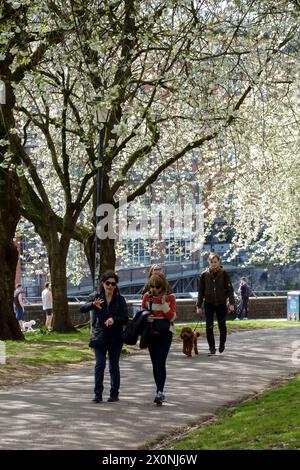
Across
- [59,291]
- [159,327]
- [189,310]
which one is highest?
[59,291]

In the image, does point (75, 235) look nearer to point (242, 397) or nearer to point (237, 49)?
point (237, 49)

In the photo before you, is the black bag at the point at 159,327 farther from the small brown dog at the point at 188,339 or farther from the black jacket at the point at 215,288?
the black jacket at the point at 215,288

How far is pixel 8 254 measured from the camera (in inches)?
948

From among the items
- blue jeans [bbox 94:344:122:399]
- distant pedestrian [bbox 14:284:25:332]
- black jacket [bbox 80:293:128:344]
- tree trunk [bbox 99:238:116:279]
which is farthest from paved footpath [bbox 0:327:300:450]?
distant pedestrian [bbox 14:284:25:332]

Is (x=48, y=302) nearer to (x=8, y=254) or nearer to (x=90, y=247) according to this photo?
(x=90, y=247)

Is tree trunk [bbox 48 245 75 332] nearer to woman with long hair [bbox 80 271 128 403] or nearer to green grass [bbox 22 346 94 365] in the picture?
green grass [bbox 22 346 94 365]

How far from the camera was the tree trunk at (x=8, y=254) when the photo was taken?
77.3 ft

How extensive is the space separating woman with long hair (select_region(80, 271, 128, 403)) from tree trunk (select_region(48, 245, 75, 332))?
15.3 metres

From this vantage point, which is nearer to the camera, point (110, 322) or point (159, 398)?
point (159, 398)

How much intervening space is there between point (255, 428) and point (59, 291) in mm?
18361

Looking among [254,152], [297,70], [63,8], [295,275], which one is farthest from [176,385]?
[295,275]

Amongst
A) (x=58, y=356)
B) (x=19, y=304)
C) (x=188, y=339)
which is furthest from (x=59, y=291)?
(x=188, y=339)

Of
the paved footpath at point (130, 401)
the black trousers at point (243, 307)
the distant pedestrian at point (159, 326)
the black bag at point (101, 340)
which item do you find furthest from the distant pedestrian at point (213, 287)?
the black trousers at point (243, 307)

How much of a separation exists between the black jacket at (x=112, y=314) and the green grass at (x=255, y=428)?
1.67 m
